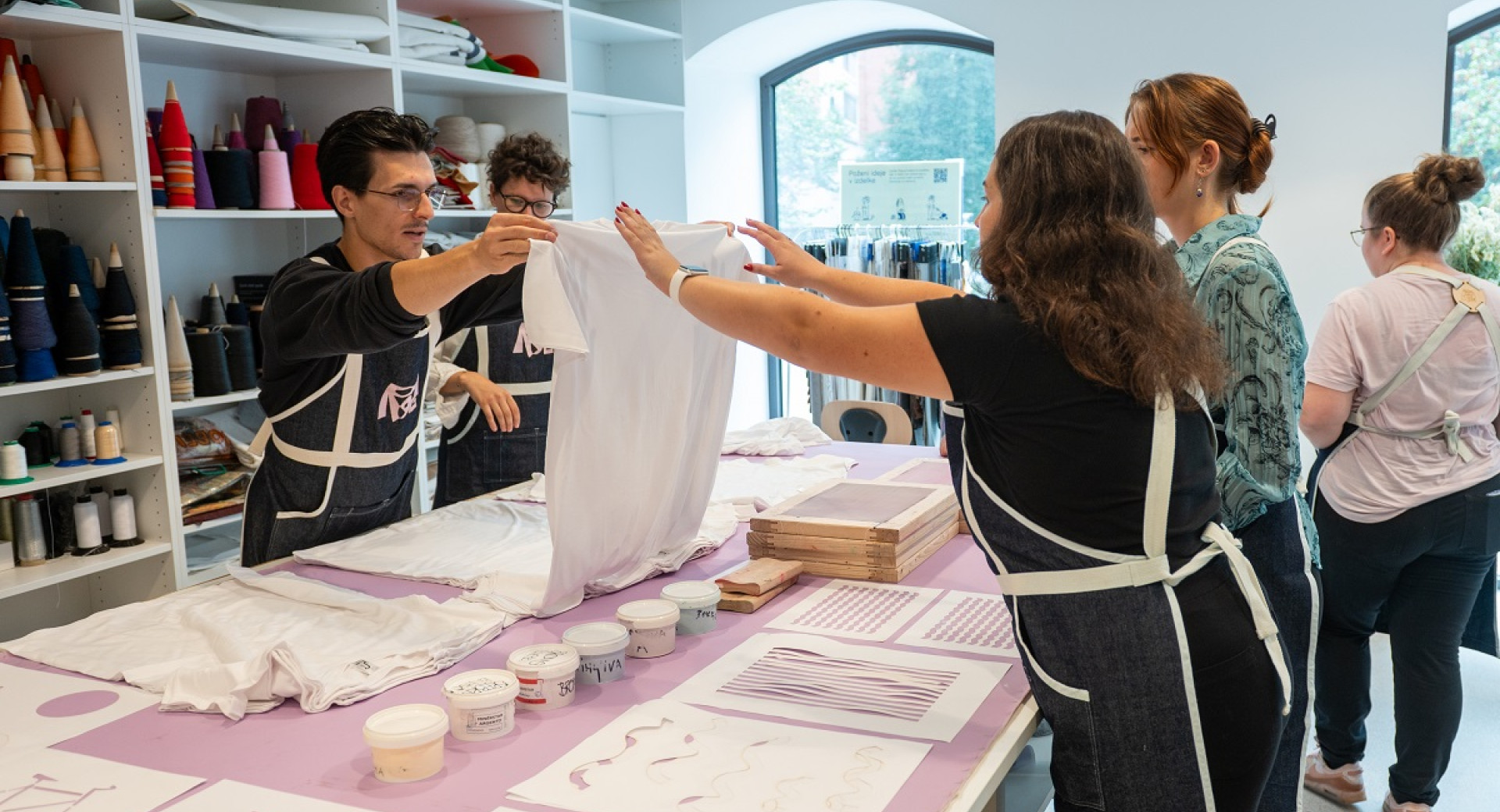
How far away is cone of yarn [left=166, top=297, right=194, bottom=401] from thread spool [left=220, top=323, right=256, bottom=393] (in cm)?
17

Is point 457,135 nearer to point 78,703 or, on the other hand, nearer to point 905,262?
point 905,262

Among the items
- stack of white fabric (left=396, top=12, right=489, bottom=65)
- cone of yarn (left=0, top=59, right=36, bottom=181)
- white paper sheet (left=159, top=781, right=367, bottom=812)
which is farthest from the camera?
stack of white fabric (left=396, top=12, right=489, bottom=65)

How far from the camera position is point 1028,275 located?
1.43 meters

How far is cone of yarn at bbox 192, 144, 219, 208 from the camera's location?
3352 millimetres

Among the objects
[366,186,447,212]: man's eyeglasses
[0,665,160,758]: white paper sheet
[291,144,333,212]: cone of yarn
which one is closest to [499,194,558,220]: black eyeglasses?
[366,186,447,212]: man's eyeglasses

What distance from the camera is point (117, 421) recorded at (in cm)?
324

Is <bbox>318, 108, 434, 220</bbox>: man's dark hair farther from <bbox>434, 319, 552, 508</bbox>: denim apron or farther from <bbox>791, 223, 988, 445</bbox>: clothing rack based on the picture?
<bbox>791, 223, 988, 445</bbox>: clothing rack

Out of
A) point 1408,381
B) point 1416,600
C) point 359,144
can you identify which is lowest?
point 1416,600

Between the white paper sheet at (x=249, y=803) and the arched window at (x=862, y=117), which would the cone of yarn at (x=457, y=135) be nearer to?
the arched window at (x=862, y=117)

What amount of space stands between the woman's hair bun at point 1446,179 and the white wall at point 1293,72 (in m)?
1.83

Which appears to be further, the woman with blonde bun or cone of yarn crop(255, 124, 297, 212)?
cone of yarn crop(255, 124, 297, 212)

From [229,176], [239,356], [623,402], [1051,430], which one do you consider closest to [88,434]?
[239,356]

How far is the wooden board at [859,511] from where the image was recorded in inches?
84.1

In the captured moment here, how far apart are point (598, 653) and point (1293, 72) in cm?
408
